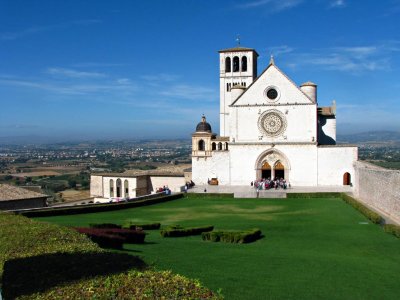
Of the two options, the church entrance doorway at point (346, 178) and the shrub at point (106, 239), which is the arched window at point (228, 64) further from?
the shrub at point (106, 239)

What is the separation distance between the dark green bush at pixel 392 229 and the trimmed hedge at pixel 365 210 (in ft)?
6.57

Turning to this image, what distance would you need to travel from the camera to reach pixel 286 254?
16.3m

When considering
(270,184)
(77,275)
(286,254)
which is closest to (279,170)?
(270,184)

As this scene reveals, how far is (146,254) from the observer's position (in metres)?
14.7

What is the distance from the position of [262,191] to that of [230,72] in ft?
61.9

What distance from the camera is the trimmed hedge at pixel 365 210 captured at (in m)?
24.9

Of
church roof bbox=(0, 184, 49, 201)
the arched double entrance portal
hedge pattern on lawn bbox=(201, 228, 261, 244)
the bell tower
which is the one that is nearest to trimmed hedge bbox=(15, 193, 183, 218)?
church roof bbox=(0, 184, 49, 201)

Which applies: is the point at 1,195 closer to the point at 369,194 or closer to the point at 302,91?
the point at 369,194

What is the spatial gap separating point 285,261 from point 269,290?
3.48 metres

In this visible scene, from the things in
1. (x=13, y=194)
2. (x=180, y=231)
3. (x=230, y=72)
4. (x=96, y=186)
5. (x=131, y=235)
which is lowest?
(x=96, y=186)

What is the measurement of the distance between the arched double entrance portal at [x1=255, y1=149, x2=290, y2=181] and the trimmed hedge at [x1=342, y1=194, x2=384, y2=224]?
10.7 meters

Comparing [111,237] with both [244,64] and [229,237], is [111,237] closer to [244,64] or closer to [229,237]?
[229,237]

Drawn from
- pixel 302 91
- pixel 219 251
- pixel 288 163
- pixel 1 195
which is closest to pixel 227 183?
pixel 288 163

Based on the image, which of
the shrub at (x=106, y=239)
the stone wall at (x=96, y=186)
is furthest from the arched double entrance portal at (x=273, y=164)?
the shrub at (x=106, y=239)
